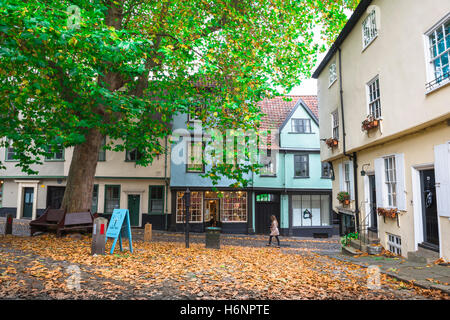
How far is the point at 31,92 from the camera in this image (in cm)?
1015

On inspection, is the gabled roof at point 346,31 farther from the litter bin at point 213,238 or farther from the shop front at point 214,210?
the shop front at point 214,210

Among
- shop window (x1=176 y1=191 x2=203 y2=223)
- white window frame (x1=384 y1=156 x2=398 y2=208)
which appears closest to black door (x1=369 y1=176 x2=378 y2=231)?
white window frame (x1=384 y1=156 x2=398 y2=208)

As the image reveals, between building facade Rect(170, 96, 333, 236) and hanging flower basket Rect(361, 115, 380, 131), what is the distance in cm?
1173

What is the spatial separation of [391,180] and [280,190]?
43.4 feet

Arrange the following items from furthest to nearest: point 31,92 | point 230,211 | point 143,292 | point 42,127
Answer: point 230,211 < point 42,127 < point 31,92 < point 143,292

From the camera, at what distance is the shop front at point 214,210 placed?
22625 millimetres

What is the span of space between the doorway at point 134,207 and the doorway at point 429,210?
61.7 feet

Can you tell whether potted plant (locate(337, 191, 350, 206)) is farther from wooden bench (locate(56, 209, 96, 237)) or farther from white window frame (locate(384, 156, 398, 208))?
wooden bench (locate(56, 209, 96, 237))

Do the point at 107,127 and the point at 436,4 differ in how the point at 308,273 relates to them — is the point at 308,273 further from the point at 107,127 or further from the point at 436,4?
the point at 107,127

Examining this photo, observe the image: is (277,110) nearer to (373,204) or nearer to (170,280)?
(373,204)

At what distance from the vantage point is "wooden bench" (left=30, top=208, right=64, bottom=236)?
12970 millimetres

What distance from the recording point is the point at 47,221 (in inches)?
548
